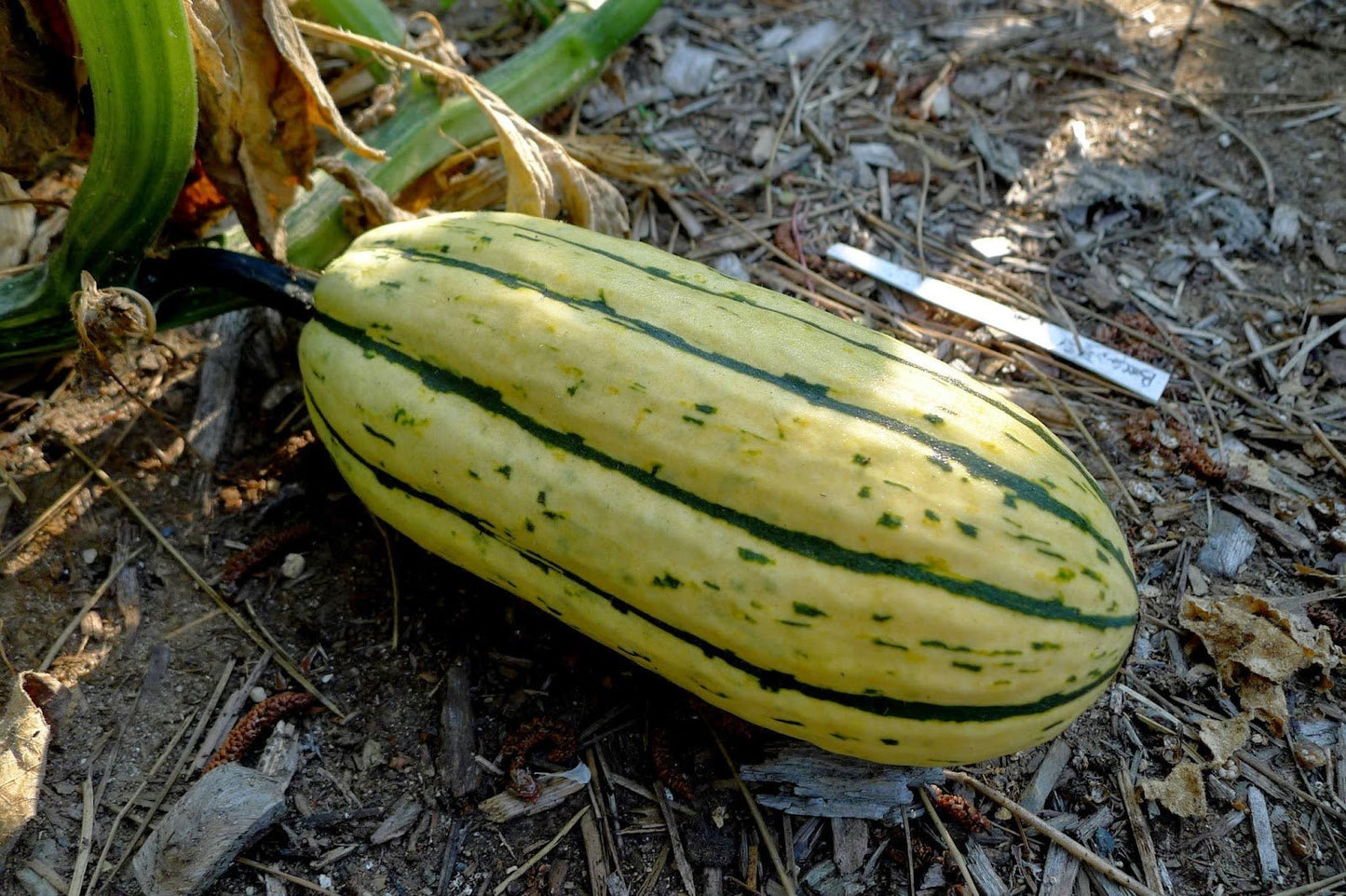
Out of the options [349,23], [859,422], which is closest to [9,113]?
[349,23]

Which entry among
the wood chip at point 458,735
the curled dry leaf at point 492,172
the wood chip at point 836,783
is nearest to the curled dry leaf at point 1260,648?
the wood chip at point 836,783

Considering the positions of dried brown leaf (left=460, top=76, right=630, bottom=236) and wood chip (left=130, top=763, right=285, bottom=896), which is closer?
wood chip (left=130, top=763, right=285, bottom=896)

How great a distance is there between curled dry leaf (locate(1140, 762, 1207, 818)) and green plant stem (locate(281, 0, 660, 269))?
2361mm

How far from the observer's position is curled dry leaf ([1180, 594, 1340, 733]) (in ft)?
6.98

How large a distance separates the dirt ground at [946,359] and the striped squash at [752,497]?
351 mm

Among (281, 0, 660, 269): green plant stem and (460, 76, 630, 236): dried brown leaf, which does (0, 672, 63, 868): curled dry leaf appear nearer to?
(281, 0, 660, 269): green plant stem

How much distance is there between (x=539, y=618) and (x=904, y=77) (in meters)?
2.40

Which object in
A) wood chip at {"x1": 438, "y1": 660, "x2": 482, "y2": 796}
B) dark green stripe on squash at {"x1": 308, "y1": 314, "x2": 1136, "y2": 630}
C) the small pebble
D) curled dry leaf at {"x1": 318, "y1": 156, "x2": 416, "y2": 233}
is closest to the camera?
dark green stripe on squash at {"x1": 308, "y1": 314, "x2": 1136, "y2": 630}

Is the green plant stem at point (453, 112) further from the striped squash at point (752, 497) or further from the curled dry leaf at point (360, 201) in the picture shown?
the striped squash at point (752, 497)

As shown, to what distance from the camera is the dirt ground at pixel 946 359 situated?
1978mm

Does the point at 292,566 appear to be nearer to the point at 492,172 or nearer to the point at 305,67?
the point at 305,67

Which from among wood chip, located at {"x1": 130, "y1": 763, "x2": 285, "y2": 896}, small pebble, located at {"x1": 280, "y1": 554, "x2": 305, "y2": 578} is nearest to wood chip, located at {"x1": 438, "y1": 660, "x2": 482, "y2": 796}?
wood chip, located at {"x1": 130, "y1": 763, "x2": 285, "y2": 896}

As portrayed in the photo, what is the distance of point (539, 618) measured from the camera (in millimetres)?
2281

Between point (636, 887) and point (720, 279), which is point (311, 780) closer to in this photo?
point (636, 887)
